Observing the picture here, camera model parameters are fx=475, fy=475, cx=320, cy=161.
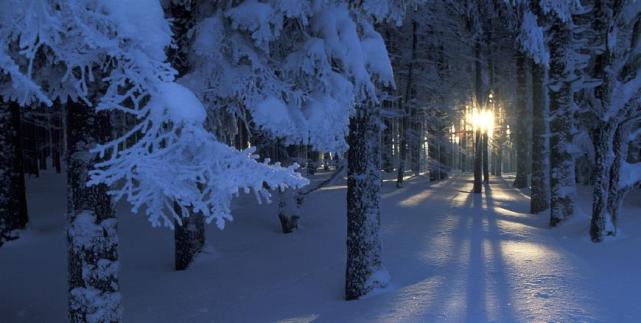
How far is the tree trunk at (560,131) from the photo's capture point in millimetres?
10883

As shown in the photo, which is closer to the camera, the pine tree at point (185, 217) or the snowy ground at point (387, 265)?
the snowy ground at point (387, 265)

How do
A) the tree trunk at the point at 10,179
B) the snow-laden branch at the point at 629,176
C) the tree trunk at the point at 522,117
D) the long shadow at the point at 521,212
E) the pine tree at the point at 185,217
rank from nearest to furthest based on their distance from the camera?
the pine tree at the point at 185,217 < the snow-laden branch at the point at 629,176 < the tree trunk at the point at 10,179 < the long shadow at the point at 521,212 < the tree trunk at the point at 522,117

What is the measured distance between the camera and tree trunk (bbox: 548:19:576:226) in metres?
10.9

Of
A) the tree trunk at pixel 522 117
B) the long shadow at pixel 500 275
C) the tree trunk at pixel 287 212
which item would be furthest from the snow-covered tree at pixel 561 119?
the tree trunk at pixel 287 212

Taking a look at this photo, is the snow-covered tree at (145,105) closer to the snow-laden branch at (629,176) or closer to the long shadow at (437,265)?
the long shadow at (437,265)

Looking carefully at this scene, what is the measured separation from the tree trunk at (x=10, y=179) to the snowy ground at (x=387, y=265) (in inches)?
16.3

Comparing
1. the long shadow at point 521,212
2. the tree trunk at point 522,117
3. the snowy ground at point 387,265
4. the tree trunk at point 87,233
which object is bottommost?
the snowy ground at point 387,265

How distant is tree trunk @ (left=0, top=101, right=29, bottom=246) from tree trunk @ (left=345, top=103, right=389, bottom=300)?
8365 mm

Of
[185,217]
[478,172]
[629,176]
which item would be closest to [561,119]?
[629,176]

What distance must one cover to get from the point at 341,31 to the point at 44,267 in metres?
7.64

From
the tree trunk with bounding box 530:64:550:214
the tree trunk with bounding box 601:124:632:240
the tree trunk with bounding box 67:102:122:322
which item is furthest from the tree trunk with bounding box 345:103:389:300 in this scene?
the tree trunk with bounding box 530:64:550:214

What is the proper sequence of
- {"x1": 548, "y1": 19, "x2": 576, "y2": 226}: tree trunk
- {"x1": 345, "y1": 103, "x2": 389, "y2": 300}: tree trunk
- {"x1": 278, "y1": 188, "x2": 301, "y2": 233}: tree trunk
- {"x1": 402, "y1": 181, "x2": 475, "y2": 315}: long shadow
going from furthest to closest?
{"x1": 278, "y1": 188, "x2": 301, "y2": 233}: tree trunk, {"x1": 548, "y1": 19, "x2": 576, "y2": 226}: tree trunk, {"x1": 345, "y1": 103, "x2": 389, "y2": 300}: tree trunk, {"x1": 402, "y1": 181, "x2": 475, "y2": 315}: long shadow

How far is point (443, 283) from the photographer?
6.51 meters

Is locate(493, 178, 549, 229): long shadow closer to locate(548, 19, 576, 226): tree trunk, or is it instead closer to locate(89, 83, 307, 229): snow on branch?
locate(548, 19, 576, 226): tree trunk
